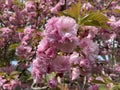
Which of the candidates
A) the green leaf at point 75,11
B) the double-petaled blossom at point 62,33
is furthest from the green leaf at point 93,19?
the double-petaled blossom at point 62,33

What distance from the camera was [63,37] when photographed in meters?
2.34

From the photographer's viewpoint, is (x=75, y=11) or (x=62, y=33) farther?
(x=75, y=11)

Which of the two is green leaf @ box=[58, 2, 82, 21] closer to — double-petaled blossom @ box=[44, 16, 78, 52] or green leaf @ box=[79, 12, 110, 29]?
green leaf @ box=[79, 12, 110, 29]

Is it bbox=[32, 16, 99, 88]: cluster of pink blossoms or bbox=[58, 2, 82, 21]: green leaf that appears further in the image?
bbox=[58, 2, 82, 21]: green leaf

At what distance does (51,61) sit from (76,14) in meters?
0.42

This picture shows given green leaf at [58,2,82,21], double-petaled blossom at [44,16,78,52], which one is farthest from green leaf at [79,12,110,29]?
double-petaled blossom at [44,16,78,52]

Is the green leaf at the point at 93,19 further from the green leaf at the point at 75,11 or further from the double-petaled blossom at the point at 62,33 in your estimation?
the double-petaled blossom at the point at 62,33

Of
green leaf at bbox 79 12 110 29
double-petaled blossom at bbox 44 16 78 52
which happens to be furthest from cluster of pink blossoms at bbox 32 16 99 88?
green leaf at bbox 79 12 110 29

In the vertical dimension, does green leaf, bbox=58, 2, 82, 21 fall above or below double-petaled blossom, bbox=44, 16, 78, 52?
above

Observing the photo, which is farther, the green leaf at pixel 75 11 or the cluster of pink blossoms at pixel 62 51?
the green leaf at pixel 75 11

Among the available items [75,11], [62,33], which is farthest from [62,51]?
[75,11]

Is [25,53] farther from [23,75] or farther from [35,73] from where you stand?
[35,73]

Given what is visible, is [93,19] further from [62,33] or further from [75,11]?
[62,33]

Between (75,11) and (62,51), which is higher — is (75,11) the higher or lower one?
the higher one
